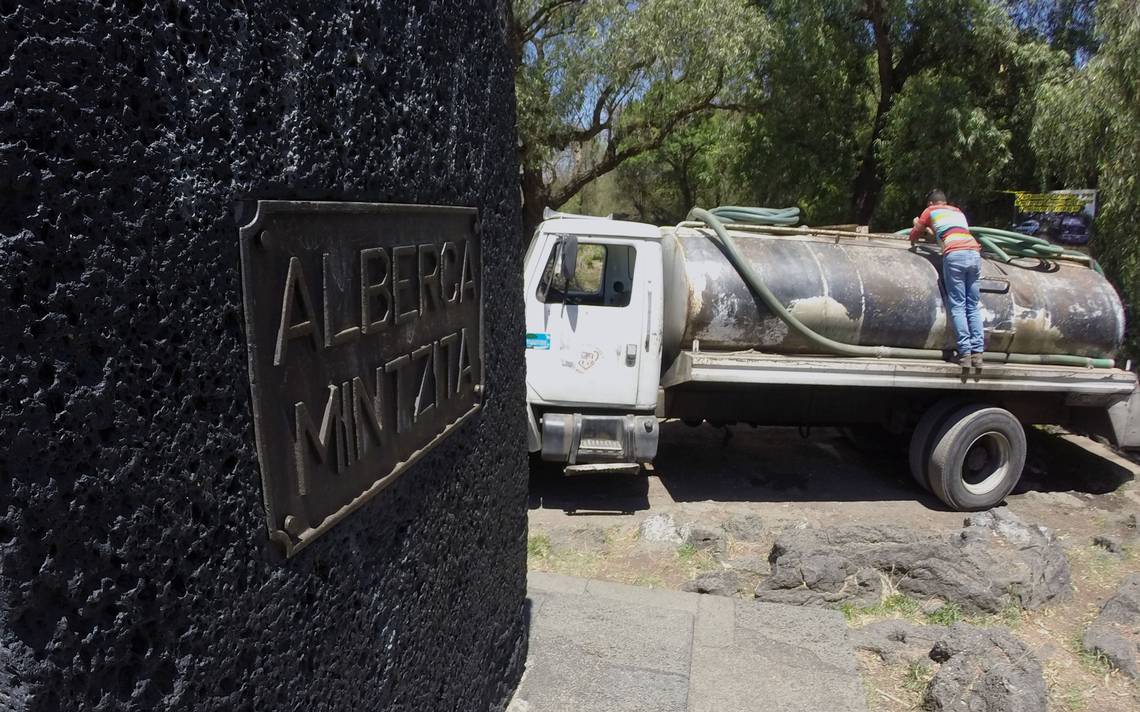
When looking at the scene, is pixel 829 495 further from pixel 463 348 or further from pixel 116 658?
pixel 116 658

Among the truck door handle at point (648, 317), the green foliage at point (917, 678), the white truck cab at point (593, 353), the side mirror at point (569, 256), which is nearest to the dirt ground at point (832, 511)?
the green foliage at point (917, 678)

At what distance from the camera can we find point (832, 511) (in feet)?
21.3

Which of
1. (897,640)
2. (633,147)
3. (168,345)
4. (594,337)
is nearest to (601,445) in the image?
(594,337)

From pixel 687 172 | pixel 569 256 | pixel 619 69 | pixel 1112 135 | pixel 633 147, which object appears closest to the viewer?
pixel 569 256

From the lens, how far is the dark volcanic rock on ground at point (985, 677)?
3129 mm

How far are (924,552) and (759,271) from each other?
2418 mm

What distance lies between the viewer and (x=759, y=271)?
6.07 m

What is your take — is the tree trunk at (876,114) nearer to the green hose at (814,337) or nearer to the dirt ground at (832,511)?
the dirt ground at (832,511)

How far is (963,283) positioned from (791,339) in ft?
4.80

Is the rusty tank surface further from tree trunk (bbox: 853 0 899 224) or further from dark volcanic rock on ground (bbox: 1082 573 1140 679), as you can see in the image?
tree trunk (bbox: 853 0 899 224)

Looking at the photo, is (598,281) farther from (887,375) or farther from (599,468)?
(887,375)

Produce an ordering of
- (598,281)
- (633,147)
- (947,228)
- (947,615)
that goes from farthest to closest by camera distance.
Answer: (633,147), (598,281), (947,228), (947,615)

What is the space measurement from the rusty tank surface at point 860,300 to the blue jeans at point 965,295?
0.13 metres

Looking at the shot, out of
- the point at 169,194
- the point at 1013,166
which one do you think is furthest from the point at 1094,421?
the point at 169,194
